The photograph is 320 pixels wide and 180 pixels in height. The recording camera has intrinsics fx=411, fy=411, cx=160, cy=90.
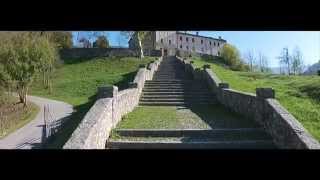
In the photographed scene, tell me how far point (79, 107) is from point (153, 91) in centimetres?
328

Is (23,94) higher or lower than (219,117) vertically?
higher

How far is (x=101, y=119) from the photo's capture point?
7.34m

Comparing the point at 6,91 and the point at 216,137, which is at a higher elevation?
the point at 6,91

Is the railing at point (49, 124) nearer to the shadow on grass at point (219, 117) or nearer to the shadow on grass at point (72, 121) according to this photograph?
the shadow on grass at point (72, 121)

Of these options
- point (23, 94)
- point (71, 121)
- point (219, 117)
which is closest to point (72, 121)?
point (71, 121)

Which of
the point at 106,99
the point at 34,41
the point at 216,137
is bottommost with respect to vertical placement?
the point at 216,137

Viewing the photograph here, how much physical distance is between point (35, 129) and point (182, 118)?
3352 millimetres

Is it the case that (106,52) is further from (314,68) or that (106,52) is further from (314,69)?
(314,68)

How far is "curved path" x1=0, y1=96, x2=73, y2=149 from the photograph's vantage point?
809 cm

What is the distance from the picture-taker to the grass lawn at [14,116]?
912 centimetres

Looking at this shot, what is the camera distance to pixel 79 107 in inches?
395
